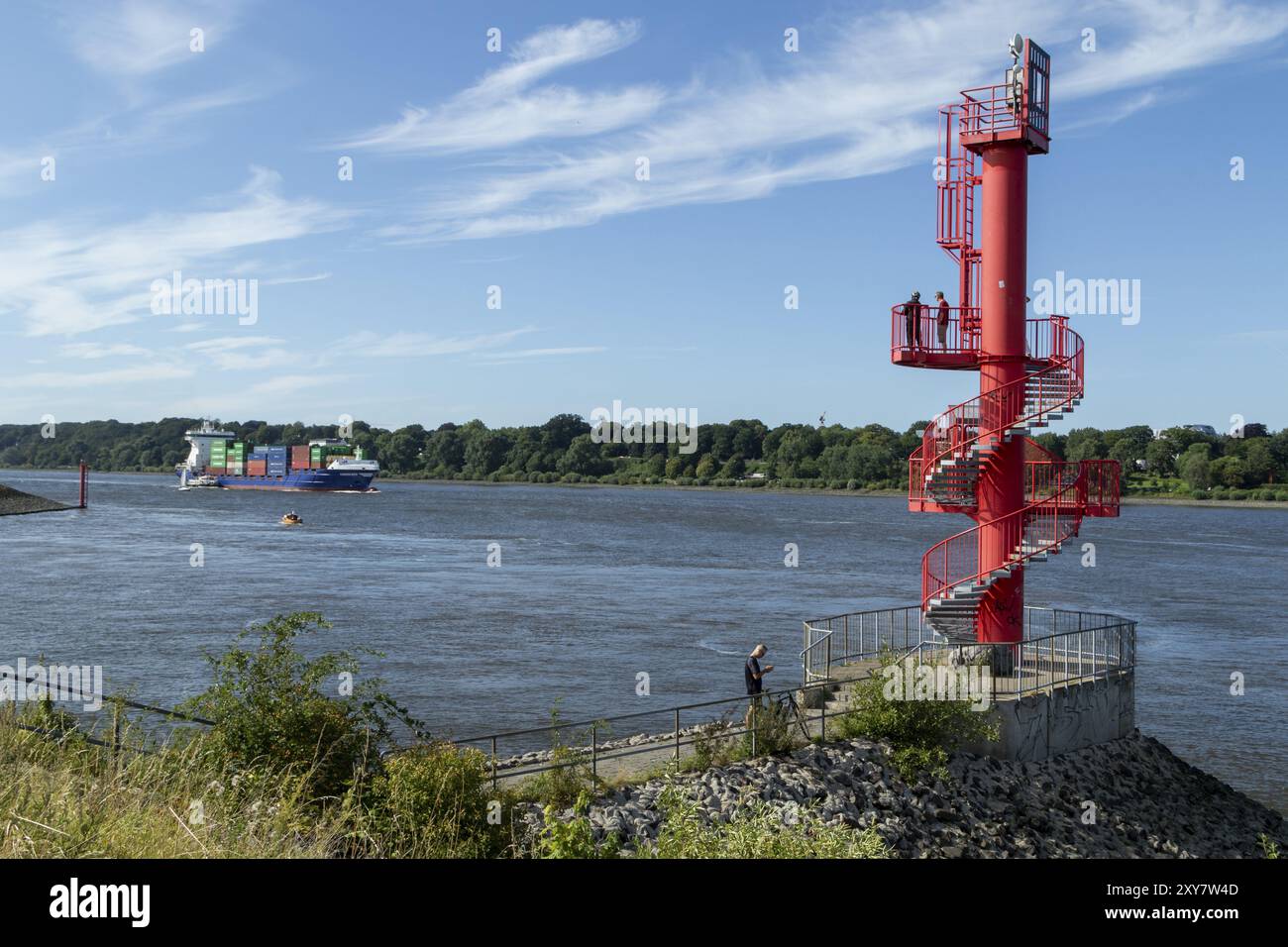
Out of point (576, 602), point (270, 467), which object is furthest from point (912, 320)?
point (270, 467)

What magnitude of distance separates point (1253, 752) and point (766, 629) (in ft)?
58.0

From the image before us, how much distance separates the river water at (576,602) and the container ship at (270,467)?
192 ft

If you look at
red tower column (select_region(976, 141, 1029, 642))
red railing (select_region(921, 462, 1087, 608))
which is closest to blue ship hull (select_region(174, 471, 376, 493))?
red railing (select_region(921, 462, 1087, 608))

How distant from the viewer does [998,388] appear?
20719mm

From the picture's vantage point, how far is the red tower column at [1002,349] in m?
20.5

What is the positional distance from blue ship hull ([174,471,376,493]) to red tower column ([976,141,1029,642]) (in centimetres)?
14769

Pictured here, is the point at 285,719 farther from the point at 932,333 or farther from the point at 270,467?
the point at 270,467

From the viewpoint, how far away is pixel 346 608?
46.1 meters

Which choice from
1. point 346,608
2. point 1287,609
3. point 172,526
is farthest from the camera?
point 172,526

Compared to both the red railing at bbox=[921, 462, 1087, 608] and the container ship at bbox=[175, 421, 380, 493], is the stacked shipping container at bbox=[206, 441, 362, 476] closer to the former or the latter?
the container ship at bbox=[175, 421, 380, 493]

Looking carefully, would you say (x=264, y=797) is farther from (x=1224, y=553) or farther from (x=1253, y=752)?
(x=1224, y=553)

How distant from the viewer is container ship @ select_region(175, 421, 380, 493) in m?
163
